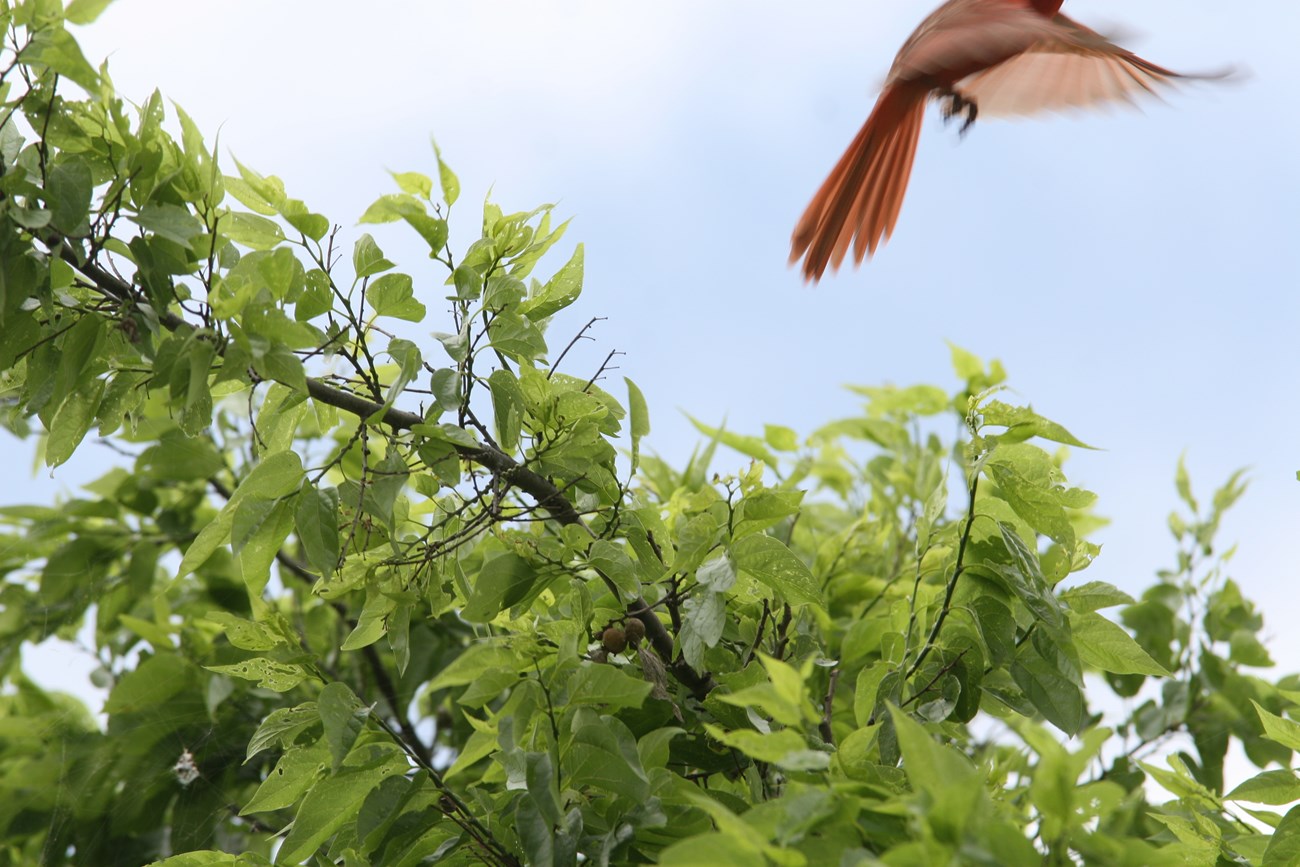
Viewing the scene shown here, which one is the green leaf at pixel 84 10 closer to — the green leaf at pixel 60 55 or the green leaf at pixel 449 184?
the green leaf at pixel 60 55

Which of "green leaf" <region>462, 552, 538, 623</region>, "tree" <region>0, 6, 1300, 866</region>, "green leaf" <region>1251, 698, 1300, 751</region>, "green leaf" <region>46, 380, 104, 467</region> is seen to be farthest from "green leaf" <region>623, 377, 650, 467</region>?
"green leaf" <region>1251, 698, 1300, 751</region>

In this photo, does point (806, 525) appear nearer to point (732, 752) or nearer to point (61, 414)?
point (732, 752)

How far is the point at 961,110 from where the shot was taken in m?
1.82

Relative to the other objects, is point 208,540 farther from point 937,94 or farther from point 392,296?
point 937,94

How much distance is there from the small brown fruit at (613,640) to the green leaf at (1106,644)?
0.42 m

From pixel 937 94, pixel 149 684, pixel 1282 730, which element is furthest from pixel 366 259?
pixel 149 684

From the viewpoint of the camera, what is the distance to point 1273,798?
1096mm

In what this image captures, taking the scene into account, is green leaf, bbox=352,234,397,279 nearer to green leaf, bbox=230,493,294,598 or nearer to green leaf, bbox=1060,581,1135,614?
green leaf, bbox=230,493,294,598

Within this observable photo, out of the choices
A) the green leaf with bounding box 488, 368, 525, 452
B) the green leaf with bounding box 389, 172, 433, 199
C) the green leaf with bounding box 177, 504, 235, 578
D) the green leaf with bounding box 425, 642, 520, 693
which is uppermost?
the green leaf with bounding box 389, 172, 433, 199

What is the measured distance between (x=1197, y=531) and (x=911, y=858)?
1911 millimetres

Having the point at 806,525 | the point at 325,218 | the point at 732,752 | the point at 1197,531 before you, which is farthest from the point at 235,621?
the point at 1197,531

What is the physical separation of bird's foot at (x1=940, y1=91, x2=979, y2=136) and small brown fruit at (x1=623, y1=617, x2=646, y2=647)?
1.09m

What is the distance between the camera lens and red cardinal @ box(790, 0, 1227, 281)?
1542mm

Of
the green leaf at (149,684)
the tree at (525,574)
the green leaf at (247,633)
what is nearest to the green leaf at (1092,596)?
the tree at (525,574)
